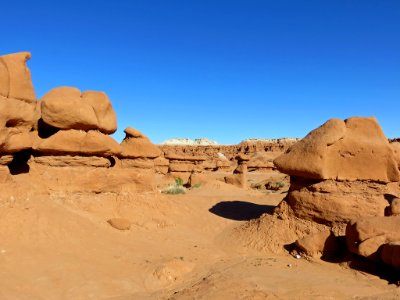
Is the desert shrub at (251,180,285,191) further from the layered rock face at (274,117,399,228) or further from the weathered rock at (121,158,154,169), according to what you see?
the layered rock face at (274,117,399,228)

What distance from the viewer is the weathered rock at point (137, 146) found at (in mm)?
12401

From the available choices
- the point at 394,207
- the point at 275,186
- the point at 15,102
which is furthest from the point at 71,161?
the point at 275,186

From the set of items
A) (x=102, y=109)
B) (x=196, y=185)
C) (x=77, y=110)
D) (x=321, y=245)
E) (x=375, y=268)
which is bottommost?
(x=375, y=268)

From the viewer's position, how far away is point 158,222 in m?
10.3

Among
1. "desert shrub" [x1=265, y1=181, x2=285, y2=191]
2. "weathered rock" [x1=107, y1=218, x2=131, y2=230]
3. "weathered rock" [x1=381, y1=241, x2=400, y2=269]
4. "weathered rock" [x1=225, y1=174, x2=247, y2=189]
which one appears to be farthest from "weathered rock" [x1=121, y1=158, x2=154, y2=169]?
"desert shrub" [x1=265, y1=181, x2=285, y2=191]

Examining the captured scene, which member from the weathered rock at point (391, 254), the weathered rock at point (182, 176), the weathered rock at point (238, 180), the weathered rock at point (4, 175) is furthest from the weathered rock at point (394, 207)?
the weathered rock at point (182, 176)

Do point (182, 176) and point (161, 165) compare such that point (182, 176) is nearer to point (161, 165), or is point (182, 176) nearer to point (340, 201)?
point (161, 165)

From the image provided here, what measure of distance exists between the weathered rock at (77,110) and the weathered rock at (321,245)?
20.1 ft

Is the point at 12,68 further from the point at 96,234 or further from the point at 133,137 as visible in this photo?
the point at 133,137

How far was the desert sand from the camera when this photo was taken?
5949 millimetres

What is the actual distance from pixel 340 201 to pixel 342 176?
25.0 inches

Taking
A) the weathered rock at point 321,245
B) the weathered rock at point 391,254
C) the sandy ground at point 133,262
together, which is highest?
the weathered rock at point 391,254

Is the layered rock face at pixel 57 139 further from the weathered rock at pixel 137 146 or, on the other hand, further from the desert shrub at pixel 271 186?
the desert shrub at pixel 271 186

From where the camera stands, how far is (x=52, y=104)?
896cm
